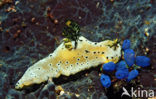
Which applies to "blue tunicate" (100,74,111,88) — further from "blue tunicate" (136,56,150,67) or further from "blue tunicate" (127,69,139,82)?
"blue tunicate" (136,56,150,67)

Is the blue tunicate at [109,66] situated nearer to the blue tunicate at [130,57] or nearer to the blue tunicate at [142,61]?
the blue tunicate at [130,57]

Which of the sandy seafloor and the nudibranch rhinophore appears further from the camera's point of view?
the sandy seafloor

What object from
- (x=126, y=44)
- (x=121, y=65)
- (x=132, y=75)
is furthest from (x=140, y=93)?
(x=126, y=44)

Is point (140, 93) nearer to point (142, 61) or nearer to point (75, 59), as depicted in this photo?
point (142, 61)

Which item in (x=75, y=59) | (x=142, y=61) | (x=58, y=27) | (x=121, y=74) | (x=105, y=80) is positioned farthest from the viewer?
(x=58, y=27)

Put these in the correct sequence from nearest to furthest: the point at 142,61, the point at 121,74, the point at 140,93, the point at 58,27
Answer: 1. the point at 121,74
2. the point at 142,61
3. the point at 140,93
4. the point at 58,27

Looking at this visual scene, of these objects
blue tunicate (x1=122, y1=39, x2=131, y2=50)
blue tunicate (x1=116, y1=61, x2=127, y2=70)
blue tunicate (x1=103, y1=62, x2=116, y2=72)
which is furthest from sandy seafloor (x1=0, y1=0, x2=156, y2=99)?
blue tunicate (x1=116, y1=61, x2=127, y2=70)

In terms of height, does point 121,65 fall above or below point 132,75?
above
